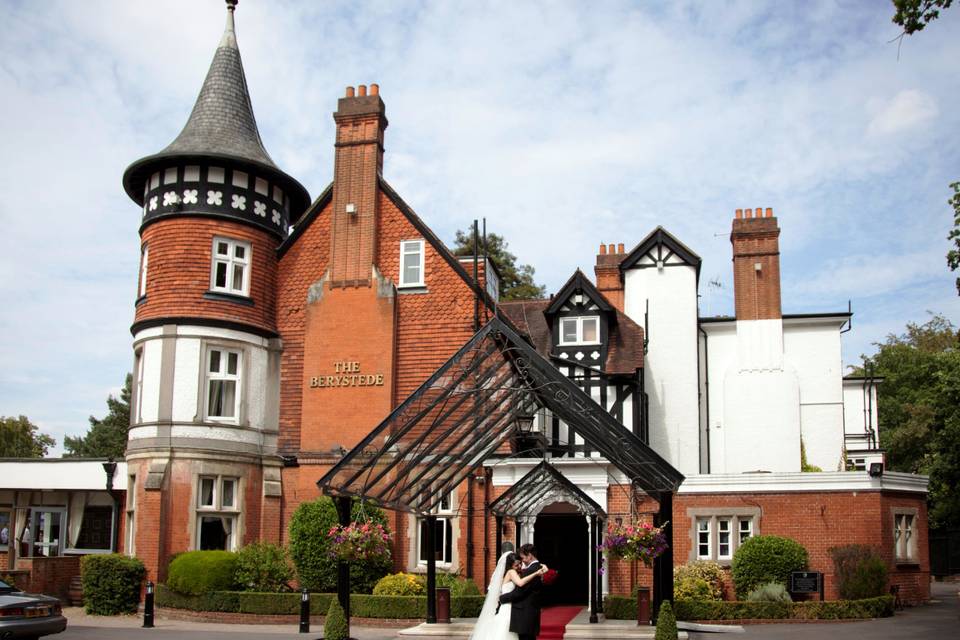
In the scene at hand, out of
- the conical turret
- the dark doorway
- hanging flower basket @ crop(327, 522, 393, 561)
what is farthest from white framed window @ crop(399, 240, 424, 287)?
hanging flower basket @ crop(327, 522, 393, 561)

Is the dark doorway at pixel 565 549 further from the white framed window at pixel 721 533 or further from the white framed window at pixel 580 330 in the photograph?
the white framed window at pixel 580 330

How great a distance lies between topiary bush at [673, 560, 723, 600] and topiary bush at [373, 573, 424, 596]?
20.5 ft

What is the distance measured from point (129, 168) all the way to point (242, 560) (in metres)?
10.9

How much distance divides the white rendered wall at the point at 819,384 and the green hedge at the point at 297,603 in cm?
1818

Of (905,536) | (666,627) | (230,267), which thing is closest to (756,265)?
(905,536)

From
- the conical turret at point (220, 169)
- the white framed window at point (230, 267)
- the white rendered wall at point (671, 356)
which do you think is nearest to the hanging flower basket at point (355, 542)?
the white framed window at point (230, 267)

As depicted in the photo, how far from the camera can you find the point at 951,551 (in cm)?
4325

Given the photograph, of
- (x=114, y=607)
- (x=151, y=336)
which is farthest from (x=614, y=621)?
(x=151, y=336)

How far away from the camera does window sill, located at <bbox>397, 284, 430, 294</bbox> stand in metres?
26.7

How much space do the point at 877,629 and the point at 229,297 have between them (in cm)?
1747

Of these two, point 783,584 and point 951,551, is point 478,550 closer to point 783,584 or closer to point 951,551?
point 783,584

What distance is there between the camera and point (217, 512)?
976 inches

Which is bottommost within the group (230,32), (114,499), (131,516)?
(131,516)

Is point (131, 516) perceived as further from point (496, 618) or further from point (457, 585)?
point (496, 618)
